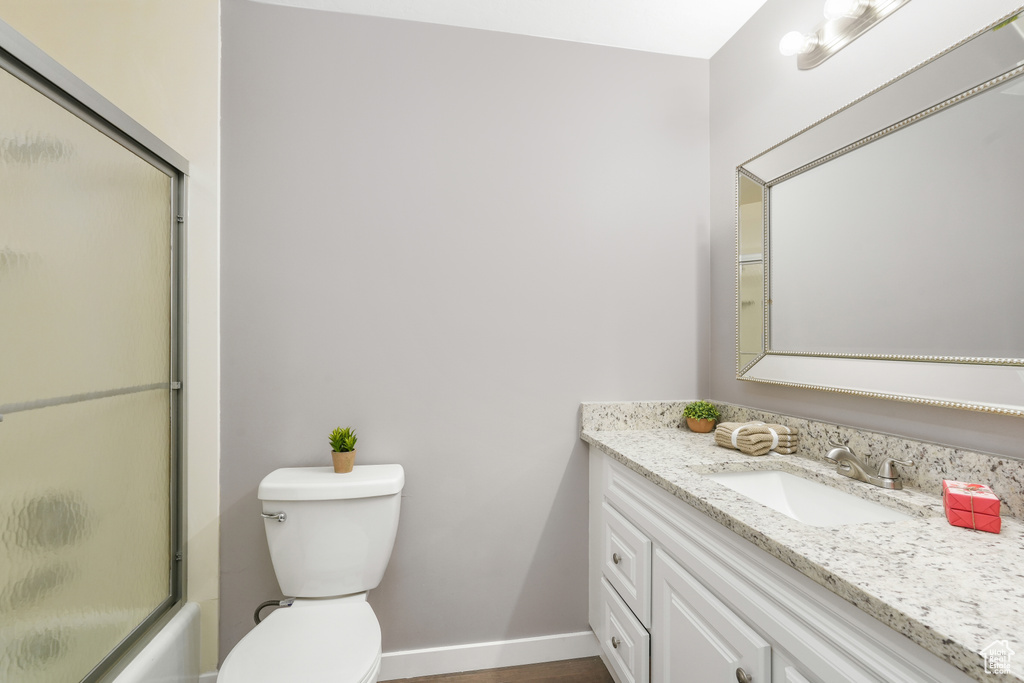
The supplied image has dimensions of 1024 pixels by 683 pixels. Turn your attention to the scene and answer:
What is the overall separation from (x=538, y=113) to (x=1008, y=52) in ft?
4.20

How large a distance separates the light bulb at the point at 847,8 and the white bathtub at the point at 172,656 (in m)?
2.54

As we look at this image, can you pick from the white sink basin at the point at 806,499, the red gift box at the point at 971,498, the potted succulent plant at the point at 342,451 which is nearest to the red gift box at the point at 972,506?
the red gift box at the point at 971,498

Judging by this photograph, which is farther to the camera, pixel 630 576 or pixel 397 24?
pixel 397 24

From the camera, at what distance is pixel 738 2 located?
1.64 meters

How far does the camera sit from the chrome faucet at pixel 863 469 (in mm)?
1103

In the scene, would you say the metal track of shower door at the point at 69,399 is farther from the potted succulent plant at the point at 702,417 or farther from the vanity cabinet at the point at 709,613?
the potted succulent plant at the point at 702,417

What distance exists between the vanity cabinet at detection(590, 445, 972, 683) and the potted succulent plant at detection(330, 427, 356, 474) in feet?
2.83

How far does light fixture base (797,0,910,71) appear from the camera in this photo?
120 centimetres

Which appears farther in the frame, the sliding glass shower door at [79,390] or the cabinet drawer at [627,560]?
the cabinet drawer at [627,560]

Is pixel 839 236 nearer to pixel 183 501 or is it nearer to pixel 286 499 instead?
pixel 286 499

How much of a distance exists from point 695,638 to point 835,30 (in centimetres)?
162

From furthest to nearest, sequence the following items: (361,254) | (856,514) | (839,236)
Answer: (361,254) → (839,236) → (856,514)

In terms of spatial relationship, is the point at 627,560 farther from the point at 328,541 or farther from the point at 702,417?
the point at 328,541

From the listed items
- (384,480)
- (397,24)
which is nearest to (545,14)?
(397,24)
